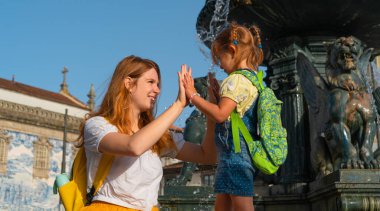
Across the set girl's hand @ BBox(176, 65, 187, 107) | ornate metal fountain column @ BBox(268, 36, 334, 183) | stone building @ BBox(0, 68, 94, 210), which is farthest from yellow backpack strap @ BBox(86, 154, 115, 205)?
stone building @ BBox(0, 68, 94, 210)

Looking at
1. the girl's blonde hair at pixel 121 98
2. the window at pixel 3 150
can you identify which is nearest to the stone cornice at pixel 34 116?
the window at pixel 3 150

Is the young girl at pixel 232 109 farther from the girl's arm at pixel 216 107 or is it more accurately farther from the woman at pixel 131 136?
the woman at pixel 131 136

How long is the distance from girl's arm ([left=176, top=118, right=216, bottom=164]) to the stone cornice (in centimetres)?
2690

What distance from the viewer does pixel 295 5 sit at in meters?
4.48

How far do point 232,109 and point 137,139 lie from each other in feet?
1.95

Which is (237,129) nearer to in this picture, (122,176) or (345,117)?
(122,176)

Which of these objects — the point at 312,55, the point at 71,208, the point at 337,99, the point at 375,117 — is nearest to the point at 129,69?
the point at 71,208

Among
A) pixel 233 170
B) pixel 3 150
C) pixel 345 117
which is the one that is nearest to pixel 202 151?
pixel 233 170

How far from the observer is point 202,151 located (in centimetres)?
205

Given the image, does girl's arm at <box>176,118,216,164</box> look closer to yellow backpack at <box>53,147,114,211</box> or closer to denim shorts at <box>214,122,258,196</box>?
denim shorts at <box>214,122,258,196</box>

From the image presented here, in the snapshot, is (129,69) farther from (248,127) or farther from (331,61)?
(331,61)

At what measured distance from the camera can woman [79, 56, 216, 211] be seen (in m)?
1.63

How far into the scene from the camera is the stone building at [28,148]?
27188mm

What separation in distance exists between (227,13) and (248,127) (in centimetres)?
259
